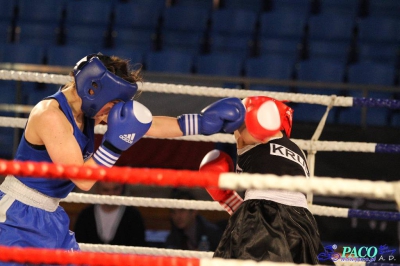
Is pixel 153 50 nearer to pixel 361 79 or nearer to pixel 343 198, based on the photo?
pixel 361 79

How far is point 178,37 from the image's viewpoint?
5.61 metres

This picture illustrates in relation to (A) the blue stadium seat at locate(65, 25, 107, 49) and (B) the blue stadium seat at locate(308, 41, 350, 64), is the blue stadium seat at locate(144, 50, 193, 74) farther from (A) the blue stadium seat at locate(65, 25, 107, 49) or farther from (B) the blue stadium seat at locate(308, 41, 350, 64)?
(B) the blue stadium seat at locate(308, 41, 350, 64)

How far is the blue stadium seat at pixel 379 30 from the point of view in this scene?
534cm

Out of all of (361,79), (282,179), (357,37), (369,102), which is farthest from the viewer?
(357,37)

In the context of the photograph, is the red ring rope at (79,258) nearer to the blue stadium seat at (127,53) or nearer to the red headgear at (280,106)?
the red headgear at (280,106)

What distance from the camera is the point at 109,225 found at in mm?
3535

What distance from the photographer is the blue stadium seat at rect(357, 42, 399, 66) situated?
535 centimetres

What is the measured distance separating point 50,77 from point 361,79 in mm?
3198

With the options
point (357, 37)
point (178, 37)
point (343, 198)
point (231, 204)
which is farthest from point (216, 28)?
point (231, 204)

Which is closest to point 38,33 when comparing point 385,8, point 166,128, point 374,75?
point 374,75

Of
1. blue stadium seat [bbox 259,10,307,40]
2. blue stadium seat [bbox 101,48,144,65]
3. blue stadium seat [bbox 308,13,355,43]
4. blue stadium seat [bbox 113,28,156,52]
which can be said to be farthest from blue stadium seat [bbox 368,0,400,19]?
blue stadium seat [bbox 101,48,144,65]

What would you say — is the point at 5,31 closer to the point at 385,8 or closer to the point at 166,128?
the point at 385,8

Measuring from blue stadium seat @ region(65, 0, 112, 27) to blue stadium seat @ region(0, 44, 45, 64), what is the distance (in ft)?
1.82

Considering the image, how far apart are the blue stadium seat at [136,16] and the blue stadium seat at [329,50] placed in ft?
4.80
